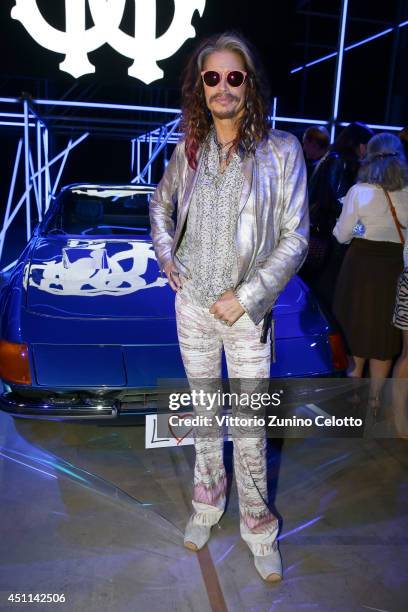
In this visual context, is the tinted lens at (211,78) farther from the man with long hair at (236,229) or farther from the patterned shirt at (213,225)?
the patterned shirt at (213,225)

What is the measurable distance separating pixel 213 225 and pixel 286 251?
269 mm

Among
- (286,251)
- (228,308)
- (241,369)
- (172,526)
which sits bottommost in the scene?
(172,526)

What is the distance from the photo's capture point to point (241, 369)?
1.93 metres

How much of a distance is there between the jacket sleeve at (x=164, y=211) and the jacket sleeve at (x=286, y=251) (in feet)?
1.35

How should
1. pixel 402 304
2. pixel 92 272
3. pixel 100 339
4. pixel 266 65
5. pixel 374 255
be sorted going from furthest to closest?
pixel 266 65 → pixel 92 272 → pixel 374 255 → pixel 402 304 → pixel 100 339

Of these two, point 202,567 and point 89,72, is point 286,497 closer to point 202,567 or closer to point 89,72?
point 202,567

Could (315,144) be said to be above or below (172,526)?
above

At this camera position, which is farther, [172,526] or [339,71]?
[339,71]

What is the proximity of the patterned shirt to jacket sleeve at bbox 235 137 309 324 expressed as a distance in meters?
0.10

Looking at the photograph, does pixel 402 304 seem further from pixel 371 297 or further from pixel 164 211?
pixel 164 211

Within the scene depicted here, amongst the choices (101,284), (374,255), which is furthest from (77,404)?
(374,255)

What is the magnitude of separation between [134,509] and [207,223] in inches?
52.4

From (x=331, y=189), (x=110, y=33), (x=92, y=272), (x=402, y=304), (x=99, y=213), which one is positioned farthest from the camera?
(x=110, y=33)

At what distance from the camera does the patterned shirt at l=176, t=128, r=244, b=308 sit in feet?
5.98
